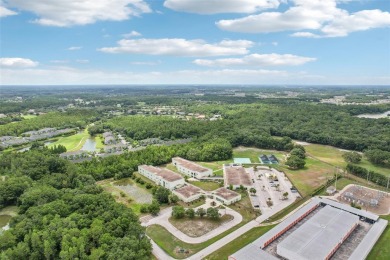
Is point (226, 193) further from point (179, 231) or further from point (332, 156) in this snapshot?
point (332, 156)

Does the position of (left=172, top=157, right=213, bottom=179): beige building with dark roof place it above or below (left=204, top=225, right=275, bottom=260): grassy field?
above

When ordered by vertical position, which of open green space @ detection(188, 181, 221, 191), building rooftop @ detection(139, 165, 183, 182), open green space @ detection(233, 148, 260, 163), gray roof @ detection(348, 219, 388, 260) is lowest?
gray roof @ detection(348, 219, 388, 260)

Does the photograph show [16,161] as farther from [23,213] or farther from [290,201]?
[290,201]

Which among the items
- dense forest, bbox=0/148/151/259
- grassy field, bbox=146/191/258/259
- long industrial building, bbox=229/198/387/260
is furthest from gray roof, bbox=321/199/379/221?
dense forest, bbox=0/148/151/259

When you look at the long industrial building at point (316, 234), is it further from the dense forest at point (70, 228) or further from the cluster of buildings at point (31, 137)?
the cluster of buildings at point (31, 137)

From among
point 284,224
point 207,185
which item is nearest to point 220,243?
point 284,224

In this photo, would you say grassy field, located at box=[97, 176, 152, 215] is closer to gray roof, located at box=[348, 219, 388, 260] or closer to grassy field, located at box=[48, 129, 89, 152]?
gray roof, located at box=[348, 219, 388, 260]

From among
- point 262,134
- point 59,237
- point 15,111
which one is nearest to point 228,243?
point 59,237
